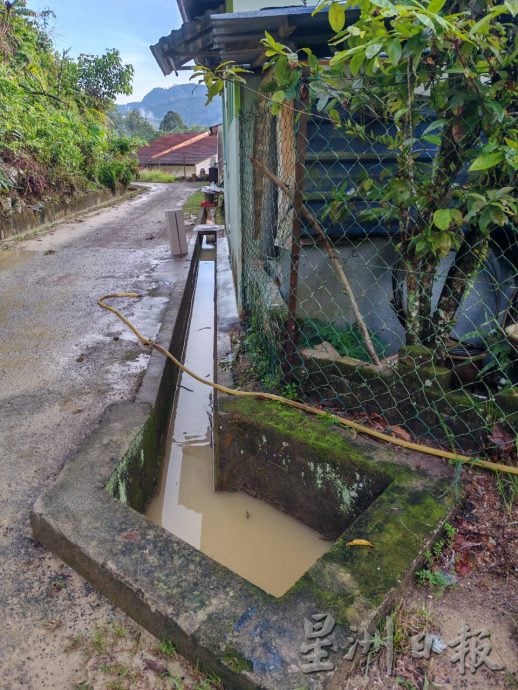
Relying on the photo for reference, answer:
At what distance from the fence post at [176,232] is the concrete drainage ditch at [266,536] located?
4630 mm

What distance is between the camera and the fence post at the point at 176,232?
22.2ft

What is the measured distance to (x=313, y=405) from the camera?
8.42ft

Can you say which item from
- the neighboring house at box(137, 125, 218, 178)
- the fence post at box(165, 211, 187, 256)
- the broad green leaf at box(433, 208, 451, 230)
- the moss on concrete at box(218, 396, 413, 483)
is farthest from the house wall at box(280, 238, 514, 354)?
the neighboring house at box(137, 125, 218, 178)

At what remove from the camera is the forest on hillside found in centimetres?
905

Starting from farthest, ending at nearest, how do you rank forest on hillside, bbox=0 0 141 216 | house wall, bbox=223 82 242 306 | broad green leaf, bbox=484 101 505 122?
forest on hillside, bbox=0 0 141 216
house wall, bbox=223 82 242 306
broad green leaf, bbox=484 101 505 122

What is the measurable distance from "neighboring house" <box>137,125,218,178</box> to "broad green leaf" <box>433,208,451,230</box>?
111 feet

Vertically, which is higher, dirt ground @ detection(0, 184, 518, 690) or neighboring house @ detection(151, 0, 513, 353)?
neighboring house @ detection(151, 0, 513, 353)

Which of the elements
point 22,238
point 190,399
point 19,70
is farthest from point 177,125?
point 190,399

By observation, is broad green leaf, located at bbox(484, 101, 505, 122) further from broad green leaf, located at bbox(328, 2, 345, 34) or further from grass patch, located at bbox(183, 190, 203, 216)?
grass patch, located at bbox(183, 190, 203, 216)

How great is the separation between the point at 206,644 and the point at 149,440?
1.47 m

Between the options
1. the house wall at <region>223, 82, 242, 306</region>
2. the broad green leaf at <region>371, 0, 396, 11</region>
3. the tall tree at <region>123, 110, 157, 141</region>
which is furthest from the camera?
the tall tree at <region>123, 110, 157, 141</region>

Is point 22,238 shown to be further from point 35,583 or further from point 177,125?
point 177,125

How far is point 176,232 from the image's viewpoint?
6.93m

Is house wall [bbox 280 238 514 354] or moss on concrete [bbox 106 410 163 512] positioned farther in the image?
house wall [bbox 280 238 514 354]
